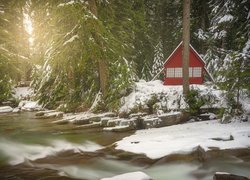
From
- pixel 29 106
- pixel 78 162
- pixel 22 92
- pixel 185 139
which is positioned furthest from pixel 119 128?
pixel 22 92

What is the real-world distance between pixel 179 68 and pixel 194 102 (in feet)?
27.8

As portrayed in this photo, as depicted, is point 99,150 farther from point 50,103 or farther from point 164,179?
point 50,103

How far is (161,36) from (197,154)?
1256 inches

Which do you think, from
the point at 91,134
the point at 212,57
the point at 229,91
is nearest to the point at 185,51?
the point at 229,91

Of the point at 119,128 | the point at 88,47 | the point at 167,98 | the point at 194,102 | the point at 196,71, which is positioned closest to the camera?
the point at 119,128

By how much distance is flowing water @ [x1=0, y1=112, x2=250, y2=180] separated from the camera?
9.41 metres

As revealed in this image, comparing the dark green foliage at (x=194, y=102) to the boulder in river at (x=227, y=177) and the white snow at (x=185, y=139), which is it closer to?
the white snow at (x=185, y=139)

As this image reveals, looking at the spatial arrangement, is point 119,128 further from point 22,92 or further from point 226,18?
point 22,92

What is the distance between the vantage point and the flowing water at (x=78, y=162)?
30.9ft

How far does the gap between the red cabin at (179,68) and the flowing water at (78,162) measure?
11.8 meters

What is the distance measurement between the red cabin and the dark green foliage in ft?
24.3

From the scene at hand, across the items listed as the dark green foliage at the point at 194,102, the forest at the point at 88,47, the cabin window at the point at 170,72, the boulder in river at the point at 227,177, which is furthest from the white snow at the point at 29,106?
the boulder in river at the point at 227,177

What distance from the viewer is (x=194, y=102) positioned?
56.1 feet

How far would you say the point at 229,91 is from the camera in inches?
587
